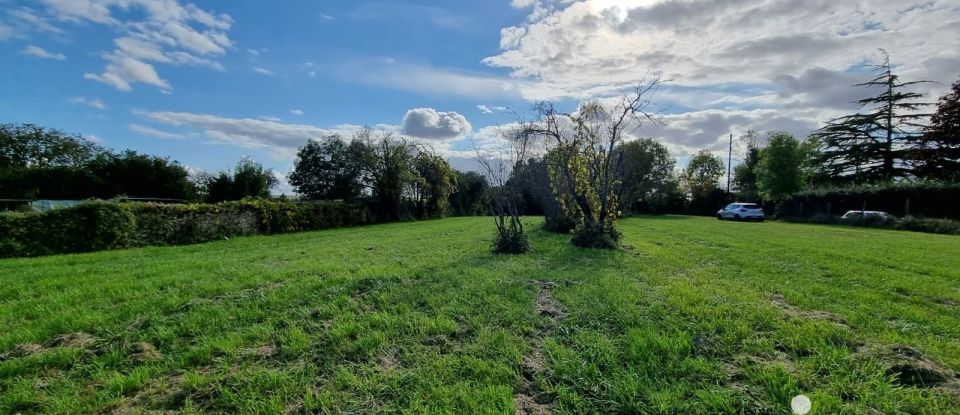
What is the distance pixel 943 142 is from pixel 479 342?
1290 inches

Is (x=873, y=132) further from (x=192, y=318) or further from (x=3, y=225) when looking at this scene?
(x=3, y=225)

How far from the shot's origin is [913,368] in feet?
7.47

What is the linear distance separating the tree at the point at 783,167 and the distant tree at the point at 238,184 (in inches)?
1280

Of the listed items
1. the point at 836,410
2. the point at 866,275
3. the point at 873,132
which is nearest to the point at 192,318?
the point at 836,410

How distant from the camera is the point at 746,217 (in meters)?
23.3

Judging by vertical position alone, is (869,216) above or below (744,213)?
above

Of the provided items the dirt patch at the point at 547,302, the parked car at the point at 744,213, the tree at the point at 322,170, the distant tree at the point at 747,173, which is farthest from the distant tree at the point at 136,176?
the distant tree at the point at 747,173

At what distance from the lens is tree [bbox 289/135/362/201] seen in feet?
89.8

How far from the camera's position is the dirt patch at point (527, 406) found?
207 cm

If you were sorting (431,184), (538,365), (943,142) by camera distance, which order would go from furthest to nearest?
1. (431,184)
2. (943,142)
3. (538,365)

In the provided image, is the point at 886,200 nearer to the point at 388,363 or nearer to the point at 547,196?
the point at 547,196

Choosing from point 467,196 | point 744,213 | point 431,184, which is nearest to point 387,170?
point 431,184

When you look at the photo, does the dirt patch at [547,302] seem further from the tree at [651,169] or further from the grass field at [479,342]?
the tree at [651,169]

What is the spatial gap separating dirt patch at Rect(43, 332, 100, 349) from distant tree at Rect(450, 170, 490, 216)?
28.0 metres
